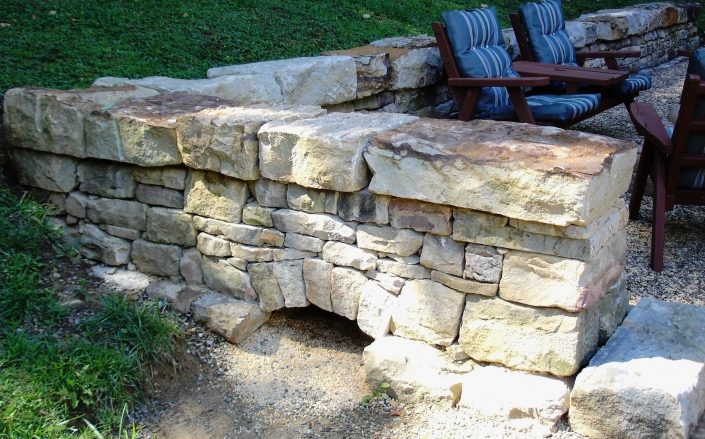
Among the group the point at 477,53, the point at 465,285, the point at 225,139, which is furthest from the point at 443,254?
the point at 477,53

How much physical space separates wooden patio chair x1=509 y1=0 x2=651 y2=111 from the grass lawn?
3.06 feet

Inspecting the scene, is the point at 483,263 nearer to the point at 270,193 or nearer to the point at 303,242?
the point at 303,242

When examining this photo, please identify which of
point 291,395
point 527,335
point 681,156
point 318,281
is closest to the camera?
point 527,335

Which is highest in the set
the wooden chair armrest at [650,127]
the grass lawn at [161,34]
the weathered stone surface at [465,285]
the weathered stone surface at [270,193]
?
the grass lawn at [161,34]

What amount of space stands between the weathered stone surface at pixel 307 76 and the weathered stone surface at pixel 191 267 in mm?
1213

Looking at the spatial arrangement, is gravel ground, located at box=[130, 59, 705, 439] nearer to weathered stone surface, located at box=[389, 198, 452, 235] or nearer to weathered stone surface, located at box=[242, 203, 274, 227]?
weathered stone surface, located at box=[242, 203, 274, 227]

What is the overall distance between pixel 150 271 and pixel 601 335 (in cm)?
190

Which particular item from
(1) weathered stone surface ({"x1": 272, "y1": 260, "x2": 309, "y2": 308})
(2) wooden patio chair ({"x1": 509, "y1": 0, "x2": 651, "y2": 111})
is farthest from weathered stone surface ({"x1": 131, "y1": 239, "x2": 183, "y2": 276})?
(2) wooden patio chair ({"x1": 509, "y1": 0, "x2": 651, "y2": 111})

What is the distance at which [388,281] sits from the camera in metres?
2.72

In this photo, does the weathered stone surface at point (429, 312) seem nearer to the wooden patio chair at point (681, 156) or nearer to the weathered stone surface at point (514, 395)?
the weathered stone surface at point (514, 395)

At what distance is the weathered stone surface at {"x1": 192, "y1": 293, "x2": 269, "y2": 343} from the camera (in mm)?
2984

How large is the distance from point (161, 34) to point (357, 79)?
1.29 meters

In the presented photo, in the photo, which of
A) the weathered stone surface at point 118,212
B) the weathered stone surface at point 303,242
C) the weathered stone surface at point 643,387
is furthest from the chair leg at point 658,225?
the weathered stone surface at point 118,212

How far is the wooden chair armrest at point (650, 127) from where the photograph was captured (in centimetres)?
366
